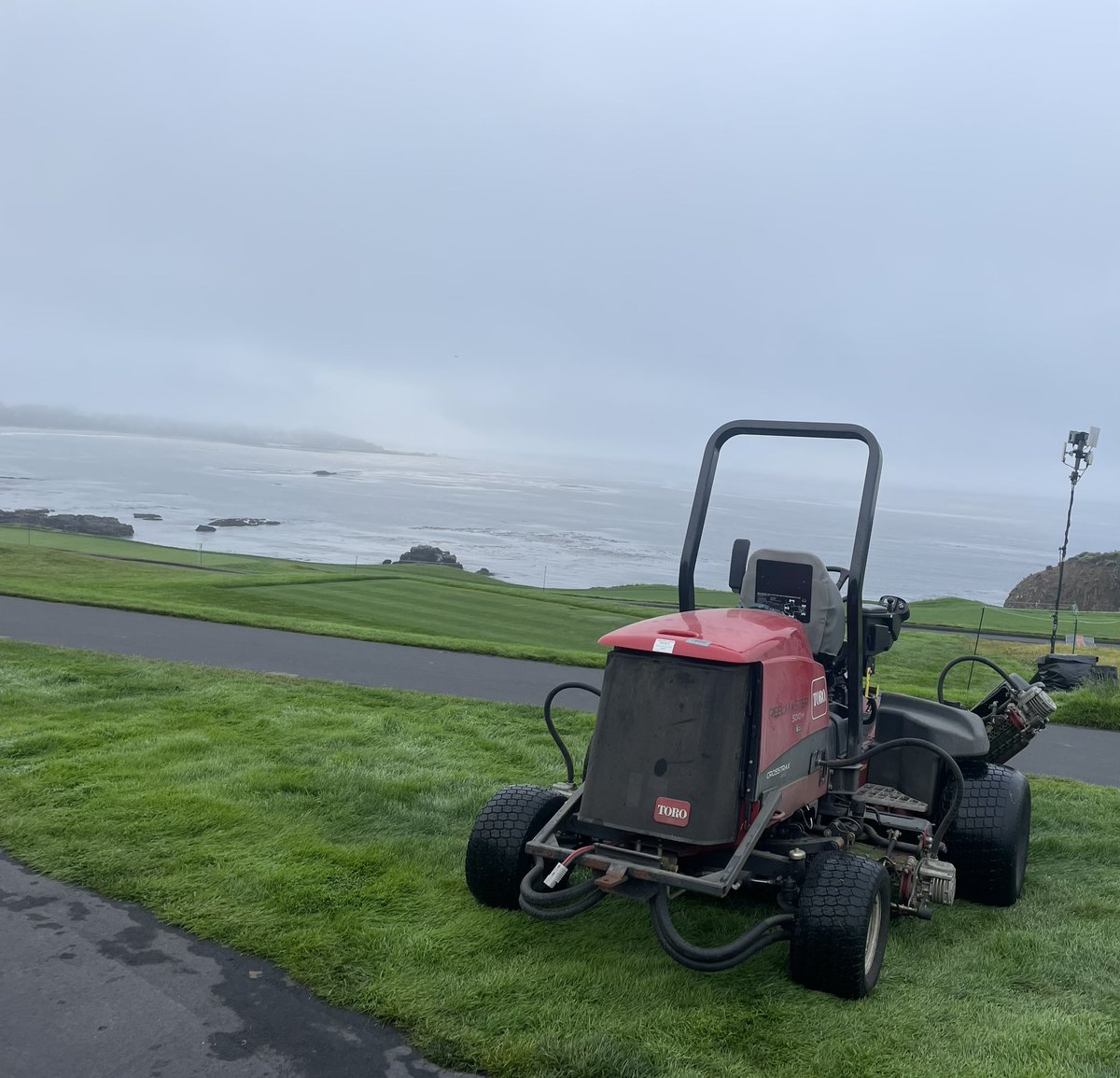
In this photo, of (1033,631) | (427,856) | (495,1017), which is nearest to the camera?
(495,1017)

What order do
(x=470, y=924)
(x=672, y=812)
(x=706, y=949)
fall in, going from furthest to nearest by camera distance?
(x=470, y=924) → (x=672, y=812) → (x=706, y=949)

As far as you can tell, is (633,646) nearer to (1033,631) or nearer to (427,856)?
(427,856)

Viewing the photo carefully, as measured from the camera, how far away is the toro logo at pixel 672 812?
4.19 metres

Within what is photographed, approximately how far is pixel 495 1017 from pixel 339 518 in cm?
9783

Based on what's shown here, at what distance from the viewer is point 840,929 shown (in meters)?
4.12

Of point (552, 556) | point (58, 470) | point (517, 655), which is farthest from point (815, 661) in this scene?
point (58, 470)

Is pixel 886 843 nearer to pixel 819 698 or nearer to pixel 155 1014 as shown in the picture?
pixel 819 698

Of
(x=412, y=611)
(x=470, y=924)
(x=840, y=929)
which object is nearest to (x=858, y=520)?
(x=840, y=929)

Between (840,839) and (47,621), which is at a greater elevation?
(840,839)

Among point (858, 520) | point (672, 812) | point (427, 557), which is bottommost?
point (427, 557)

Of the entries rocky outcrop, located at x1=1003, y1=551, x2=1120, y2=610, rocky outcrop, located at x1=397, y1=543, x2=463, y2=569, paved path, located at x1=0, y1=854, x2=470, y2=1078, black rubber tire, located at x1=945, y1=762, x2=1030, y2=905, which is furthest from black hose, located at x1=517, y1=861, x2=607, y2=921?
rocky outcrop, located at x1=397, y1=543, x2=463, y2=569

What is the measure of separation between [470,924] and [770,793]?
1.57m

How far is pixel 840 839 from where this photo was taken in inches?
194

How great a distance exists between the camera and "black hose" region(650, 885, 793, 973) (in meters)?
4.09
